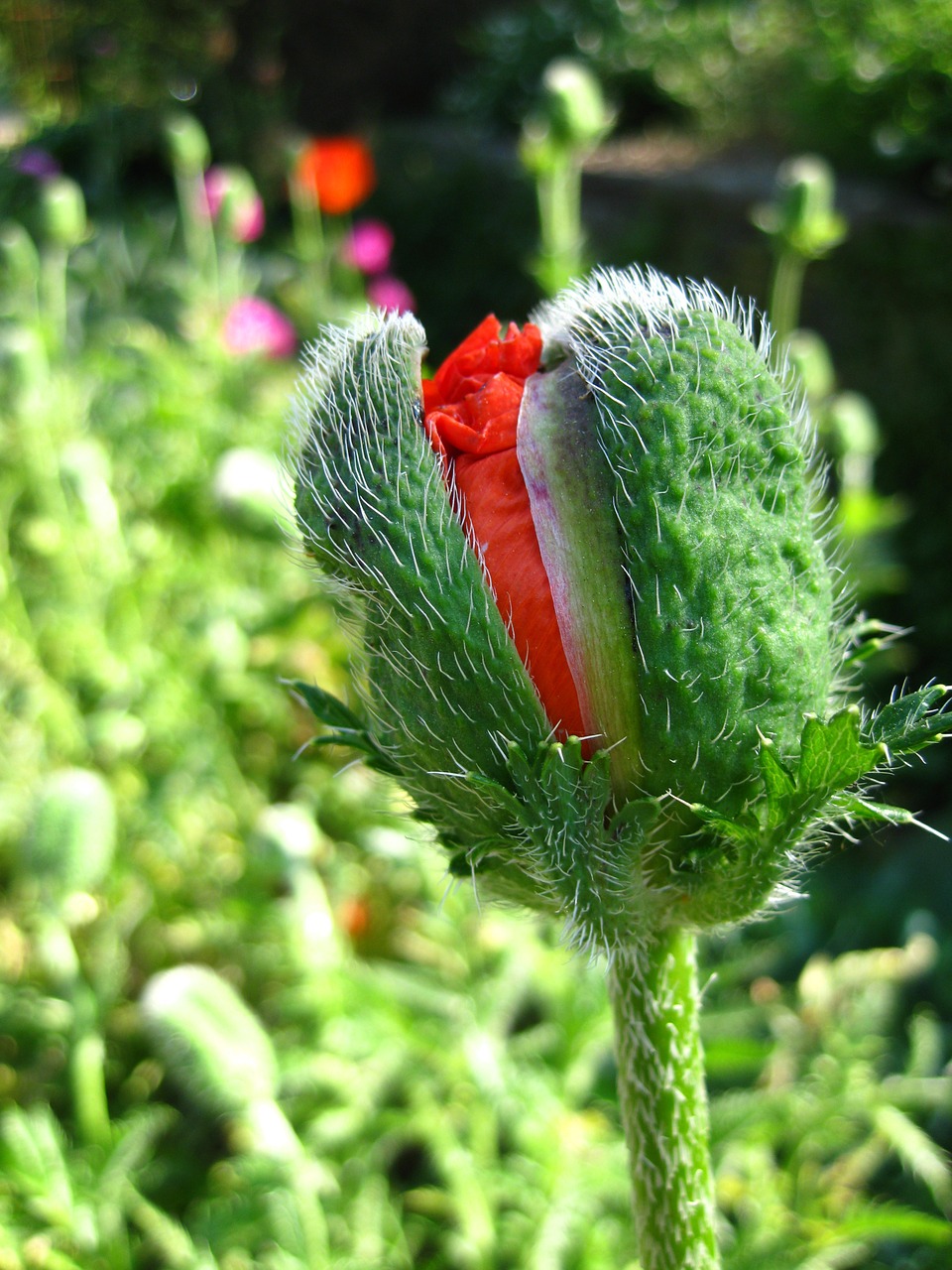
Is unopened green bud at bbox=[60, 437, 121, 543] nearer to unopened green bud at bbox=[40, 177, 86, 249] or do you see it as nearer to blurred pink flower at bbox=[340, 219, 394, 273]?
unopened green bud at bbox=[40, 177, 86, 249]

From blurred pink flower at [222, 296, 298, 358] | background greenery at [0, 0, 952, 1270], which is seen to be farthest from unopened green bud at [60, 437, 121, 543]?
blurred pink flower at [222, 296, 298, 358]

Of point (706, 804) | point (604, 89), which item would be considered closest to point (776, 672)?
point (706, 804)


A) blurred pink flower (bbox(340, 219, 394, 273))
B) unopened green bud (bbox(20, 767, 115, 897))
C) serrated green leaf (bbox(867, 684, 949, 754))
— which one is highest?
blurred pink flower (bbox(340, 219, 394, 273))

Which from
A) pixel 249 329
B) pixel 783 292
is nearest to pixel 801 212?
pixel 783 292

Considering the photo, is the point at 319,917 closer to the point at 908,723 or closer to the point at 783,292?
the point at 908,723

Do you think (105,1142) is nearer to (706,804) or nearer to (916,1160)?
(916,1160)

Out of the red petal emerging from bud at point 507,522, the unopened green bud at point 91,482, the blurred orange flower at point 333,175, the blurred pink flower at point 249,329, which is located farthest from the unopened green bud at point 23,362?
the red petal emerging from bud at point 507,522
